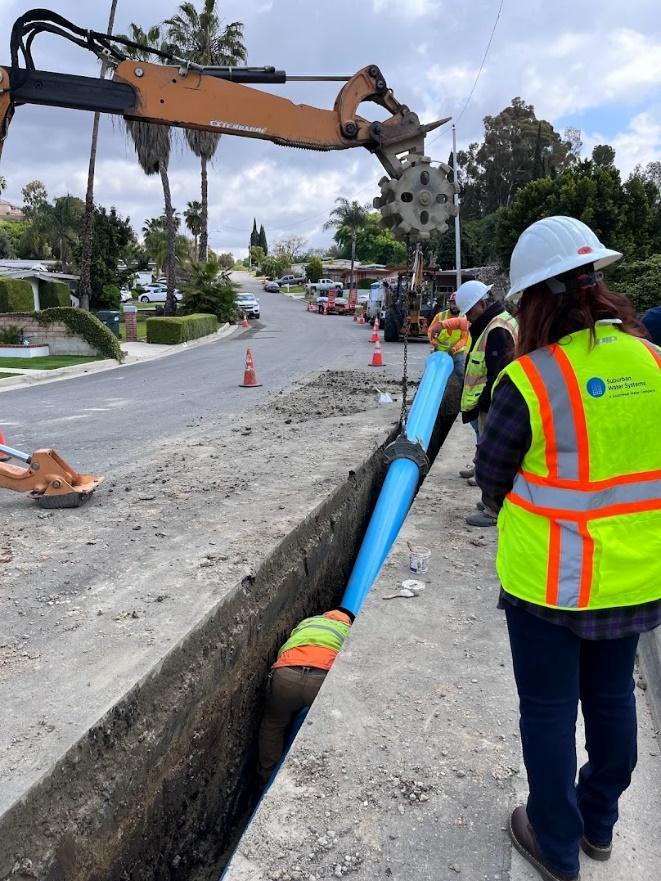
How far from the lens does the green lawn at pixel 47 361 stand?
16.9 meters

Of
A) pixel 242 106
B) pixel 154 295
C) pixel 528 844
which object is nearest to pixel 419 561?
pixel 528 844

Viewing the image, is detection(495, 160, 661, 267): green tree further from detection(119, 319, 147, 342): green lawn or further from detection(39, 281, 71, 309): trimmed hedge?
detection(39, 281, 71, 309): trimmed hedge

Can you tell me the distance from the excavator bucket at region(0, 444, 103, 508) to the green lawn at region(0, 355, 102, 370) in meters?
12.0

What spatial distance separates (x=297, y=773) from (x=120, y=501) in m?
3.73

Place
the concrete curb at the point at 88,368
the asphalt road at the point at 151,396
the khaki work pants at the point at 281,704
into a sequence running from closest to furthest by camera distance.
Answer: the khaki work pants at the point at 281,704 → the asphalt road at the point at 151,396 → the concrete curb at the point at 88,368

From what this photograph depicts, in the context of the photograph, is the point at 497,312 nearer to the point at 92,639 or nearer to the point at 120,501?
the point at 120,501

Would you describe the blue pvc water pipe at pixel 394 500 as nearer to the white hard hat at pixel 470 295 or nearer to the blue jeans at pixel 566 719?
the white hard hat at pixel 470 295

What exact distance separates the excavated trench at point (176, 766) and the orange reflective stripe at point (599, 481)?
2046 millimetres

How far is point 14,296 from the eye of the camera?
2141 centimetres

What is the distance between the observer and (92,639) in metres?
3.43

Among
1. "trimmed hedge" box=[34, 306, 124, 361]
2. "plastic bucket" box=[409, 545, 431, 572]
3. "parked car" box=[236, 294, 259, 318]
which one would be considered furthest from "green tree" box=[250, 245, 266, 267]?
"plastic bucket" box=[409, 545, 431, 572]

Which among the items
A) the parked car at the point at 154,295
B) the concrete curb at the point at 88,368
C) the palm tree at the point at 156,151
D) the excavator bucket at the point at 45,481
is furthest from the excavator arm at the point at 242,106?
the parked car at the point at 154,295

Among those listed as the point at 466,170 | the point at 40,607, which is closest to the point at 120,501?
the point at 40,607

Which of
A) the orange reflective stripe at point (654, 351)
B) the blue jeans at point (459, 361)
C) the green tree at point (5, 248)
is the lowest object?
the blue jeans at point (459, 361)
